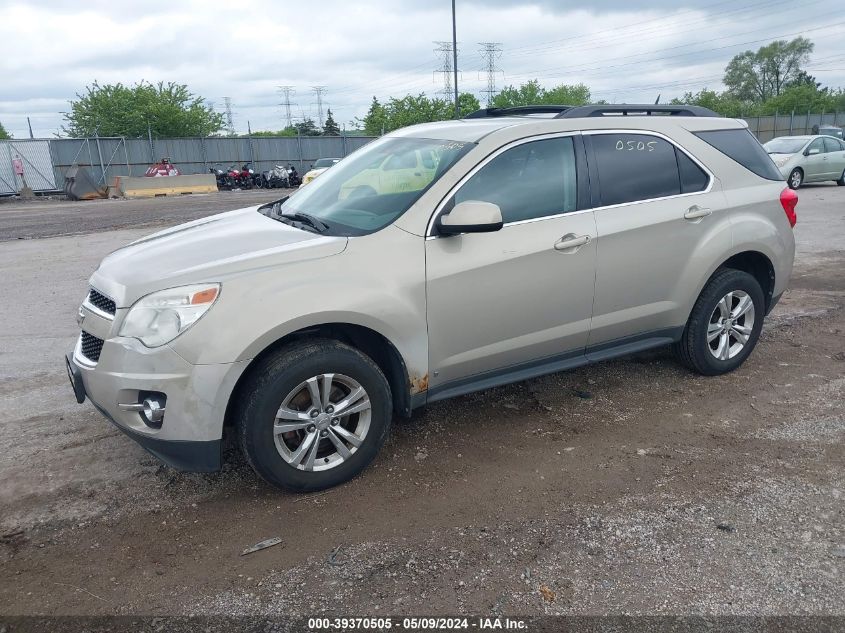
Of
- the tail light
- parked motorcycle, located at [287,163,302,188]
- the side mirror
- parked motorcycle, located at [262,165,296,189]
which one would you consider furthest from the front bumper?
parked motorcycle, located at [287,163,302,188]

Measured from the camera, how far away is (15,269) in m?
9.66

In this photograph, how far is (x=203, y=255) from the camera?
3.38 metres

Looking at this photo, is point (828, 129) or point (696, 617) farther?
point (828, 129)

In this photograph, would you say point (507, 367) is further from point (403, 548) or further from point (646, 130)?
point (646, 130)

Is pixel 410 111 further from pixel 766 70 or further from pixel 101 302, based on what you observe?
pixel 766 70

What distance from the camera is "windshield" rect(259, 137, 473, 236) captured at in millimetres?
3646

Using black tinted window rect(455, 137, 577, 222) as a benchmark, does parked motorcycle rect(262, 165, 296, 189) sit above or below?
below

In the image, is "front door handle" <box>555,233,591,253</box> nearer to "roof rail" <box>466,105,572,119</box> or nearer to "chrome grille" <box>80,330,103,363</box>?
"roof rail" <box>466,105,572,119</box>

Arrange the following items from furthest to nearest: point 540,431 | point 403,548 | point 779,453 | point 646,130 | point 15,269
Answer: point 15,269 → point 646,130 → point 540,431 → point 779,453 → point 403,548

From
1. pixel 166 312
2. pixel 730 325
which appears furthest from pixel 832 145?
pixel 166 312

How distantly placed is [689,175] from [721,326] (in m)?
1.12

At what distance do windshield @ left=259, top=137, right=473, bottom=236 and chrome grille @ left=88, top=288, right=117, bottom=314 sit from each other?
1.14 meters

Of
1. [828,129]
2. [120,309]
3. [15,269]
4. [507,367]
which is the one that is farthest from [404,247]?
[828,129]

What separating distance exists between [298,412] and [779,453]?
2.72 m
